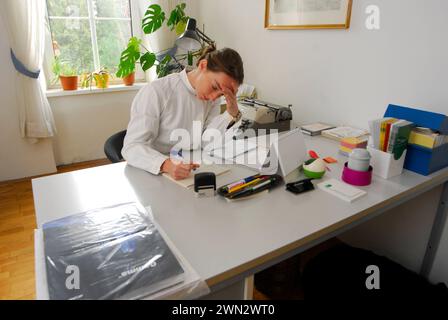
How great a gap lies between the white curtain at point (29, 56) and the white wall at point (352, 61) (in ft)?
5.37

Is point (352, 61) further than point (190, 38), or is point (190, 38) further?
point (190, 38)

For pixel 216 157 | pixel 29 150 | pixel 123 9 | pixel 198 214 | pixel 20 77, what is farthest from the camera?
pixel 123 9

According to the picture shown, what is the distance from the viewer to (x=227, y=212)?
3.22 feet

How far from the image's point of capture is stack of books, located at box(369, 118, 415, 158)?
4.02 ft

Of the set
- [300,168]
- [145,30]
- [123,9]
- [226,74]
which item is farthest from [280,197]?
[123,9]

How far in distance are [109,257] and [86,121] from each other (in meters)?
2.76

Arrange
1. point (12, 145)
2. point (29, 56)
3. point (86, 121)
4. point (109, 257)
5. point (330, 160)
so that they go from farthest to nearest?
point (86, 121), point (12, 145), point (29, 56), point (330, 160), point (109, 257)

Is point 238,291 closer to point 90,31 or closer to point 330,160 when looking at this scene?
point 330,160

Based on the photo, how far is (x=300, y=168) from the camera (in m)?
1.32

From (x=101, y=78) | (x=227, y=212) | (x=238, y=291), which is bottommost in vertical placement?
(x=238, y=291)

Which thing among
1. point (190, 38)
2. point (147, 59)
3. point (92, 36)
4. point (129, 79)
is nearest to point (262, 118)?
point (190, 38)

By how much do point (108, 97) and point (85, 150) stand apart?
61cm

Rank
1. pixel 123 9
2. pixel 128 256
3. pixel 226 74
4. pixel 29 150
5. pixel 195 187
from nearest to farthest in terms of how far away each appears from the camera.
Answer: pixel 128 256 < pixel 195 187 < pixel 226 74 < pixel 29 150 < pixel 123 9
